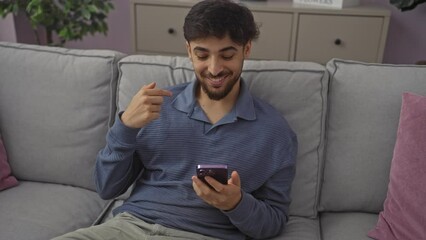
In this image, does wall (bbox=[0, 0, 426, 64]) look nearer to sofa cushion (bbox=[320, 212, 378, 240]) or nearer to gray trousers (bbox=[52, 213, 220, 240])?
sofa cushion (bbox=[320, 212, 378, 240])

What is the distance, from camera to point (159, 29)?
2.48 m

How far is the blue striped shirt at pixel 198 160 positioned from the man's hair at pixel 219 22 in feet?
0.59

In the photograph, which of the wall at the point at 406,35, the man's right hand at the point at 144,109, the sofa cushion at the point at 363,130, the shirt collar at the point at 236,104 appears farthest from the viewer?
the wall at the point at 406,35

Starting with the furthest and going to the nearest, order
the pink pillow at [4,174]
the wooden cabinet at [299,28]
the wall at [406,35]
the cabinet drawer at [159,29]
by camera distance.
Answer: the wall at [406,35]
the cabinet drawer at [159,29]
the wooden cabinet at [299,28]
the pink pillow at [4,174]

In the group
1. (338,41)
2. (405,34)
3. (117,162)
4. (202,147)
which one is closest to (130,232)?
(117,162)

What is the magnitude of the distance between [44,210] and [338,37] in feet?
5.72

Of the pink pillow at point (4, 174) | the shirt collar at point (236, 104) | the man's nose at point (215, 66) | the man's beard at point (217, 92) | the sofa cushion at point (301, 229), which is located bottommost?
the sofa cushion at point (301, 229)

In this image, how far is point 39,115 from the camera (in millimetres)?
1451

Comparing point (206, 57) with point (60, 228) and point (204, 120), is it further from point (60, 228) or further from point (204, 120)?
point (60, 228)

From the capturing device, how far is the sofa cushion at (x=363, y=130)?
1.31 m

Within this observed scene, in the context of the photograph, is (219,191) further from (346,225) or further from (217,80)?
(346,225)

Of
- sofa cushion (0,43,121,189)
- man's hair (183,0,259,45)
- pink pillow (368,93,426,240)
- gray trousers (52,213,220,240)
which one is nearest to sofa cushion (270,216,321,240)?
pink pillow (368,93,426,240)

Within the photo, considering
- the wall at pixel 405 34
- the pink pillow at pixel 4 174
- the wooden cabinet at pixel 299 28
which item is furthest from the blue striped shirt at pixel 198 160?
the wall at pixel 405 34

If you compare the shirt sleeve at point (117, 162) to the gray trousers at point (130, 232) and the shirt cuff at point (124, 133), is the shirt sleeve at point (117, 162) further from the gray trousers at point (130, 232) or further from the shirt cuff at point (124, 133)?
the gray trousers at point (130, 232)
